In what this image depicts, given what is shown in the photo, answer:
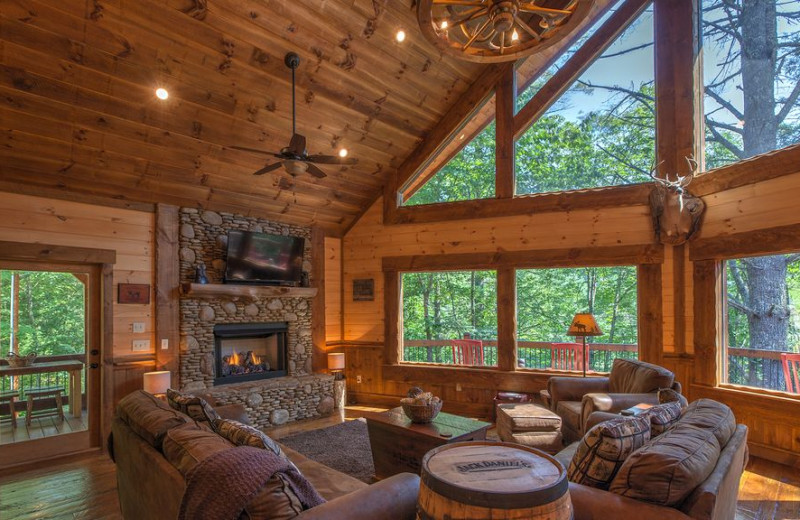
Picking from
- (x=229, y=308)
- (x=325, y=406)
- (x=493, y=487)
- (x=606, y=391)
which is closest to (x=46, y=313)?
(x=229, y=308)

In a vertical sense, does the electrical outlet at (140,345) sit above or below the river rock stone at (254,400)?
above

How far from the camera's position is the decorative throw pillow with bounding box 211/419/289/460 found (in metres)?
1.96

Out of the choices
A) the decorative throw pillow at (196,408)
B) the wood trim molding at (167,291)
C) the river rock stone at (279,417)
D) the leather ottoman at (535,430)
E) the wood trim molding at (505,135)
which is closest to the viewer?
the decorative throw pillow at (196,408)

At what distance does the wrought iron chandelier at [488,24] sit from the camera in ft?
9.50

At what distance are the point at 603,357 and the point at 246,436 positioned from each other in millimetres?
5054

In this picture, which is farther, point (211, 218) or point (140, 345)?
point (211, 218)

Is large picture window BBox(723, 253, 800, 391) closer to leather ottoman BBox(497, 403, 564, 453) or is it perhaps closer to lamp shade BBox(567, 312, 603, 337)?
lamp shade BBox(567, 312, 603, 337)

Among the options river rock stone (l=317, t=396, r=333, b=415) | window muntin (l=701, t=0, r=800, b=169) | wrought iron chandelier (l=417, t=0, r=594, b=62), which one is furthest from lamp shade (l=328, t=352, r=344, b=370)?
window muntin (l=701, t=0, r=800, b=169)

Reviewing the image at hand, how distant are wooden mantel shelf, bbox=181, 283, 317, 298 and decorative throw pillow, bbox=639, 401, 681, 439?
4.78 metres

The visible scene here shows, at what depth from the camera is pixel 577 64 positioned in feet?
19.3

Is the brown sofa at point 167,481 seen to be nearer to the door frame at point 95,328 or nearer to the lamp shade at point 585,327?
the door frame at point 95,328

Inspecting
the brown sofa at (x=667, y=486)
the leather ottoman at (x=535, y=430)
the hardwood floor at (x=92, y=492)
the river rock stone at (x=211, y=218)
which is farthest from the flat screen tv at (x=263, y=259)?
the brown sofa at (x=667, y=486)

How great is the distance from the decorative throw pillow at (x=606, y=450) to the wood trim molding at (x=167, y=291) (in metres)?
4.73

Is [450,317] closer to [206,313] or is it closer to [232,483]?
[206,313]
